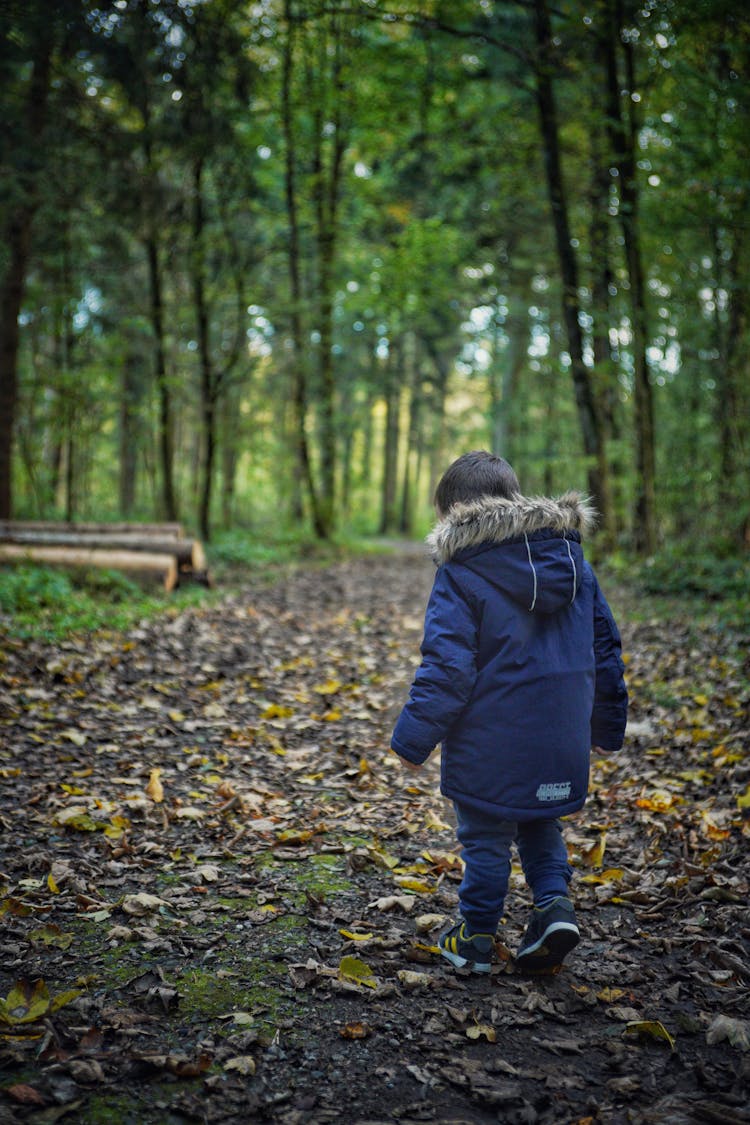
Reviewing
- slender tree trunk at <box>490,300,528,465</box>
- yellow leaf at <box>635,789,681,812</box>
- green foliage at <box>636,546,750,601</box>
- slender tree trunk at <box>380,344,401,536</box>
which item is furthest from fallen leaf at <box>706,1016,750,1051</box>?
slender tree trunk at <box>380,344,401,536</box>

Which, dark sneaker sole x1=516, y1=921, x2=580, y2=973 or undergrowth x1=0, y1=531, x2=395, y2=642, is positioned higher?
undergrowth x1=0, y1=531, x2=395, y2=642

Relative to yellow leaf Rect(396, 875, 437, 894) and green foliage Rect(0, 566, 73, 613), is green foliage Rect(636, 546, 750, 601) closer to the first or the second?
yellow leaf Rect(396, 875, 437, 894)

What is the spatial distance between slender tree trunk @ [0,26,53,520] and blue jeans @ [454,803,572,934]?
1072cm

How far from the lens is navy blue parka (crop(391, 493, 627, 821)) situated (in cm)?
288

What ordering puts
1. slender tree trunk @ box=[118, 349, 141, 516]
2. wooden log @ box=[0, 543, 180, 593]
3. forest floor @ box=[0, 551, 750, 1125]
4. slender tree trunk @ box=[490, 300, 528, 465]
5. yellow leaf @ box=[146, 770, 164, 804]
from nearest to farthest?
forest floor @ box=[0, 551, 750, 1125] < yellow leaf @ box=[146, 770, 164, 804] < wooden log @ box=[0, 543, 180, 593] < slender tree trunk @ box=[118, 349, 141, 516] < slender tree trunk @ box=[490, 300, 528, 465]

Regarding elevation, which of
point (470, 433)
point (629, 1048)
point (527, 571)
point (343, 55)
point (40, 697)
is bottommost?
point (629, 1048)

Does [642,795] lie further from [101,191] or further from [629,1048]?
[101,191]

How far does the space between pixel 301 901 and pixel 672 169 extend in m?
10.3

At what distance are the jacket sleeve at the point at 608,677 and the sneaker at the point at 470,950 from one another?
2.95 feet

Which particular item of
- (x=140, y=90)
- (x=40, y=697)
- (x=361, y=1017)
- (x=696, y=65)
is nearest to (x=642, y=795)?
(x=361, y=1017)

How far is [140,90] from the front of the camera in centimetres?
1240

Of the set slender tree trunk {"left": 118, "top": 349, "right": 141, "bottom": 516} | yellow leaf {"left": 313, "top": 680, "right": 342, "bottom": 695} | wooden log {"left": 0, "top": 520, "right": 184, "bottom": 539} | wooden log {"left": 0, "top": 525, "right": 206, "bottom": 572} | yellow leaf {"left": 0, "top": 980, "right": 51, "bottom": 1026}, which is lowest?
yellow leaf {"left": 0, "top": 980, "right": 51, "bottom": 1026}

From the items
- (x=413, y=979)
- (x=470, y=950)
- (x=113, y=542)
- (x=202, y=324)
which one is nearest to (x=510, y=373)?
(x=202, y=324)

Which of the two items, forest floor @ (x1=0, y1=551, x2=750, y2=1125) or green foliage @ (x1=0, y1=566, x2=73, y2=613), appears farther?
green foliage @ (x1=0, y1=566, x2=73, y2=613)
